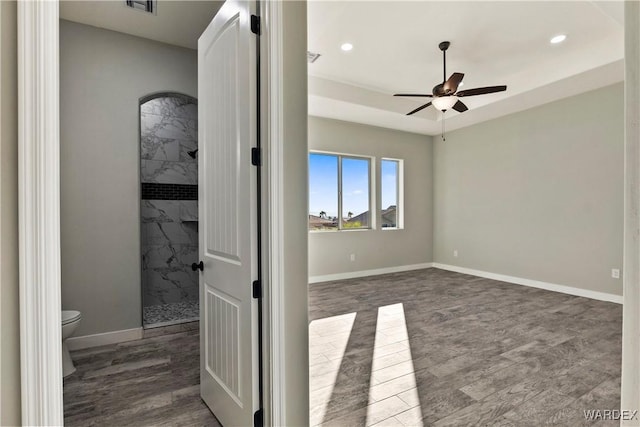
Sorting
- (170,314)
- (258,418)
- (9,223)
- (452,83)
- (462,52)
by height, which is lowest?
(170,314)

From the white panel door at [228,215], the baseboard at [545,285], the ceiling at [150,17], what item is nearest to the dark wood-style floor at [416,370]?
the baseboard at [545,285]

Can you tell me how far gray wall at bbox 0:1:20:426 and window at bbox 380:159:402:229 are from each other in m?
5.69

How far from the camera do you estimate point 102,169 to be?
2910mm

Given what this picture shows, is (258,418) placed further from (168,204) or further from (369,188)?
(369,188)

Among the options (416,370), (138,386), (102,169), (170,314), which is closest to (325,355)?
(416,370)

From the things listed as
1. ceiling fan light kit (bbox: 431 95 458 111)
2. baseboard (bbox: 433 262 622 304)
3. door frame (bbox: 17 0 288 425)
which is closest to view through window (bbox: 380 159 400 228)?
baseboard (bbox: 433 262 622 304)

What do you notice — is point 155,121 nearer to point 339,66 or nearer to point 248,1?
point 339,66

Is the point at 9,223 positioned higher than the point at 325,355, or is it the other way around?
the point at 9,223

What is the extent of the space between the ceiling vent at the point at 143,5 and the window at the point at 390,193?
4418 millimetres

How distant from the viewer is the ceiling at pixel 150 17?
2.64 metres

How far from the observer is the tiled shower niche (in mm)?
4281

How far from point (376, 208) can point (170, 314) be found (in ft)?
12.7

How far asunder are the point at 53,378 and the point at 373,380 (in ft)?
6.34

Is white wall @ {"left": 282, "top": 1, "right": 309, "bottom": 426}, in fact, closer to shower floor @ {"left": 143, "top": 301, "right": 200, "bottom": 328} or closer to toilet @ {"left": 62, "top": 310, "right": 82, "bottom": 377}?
toilet @ {"left": 62, "top": 310, "right": 82, "bottom": 377}
